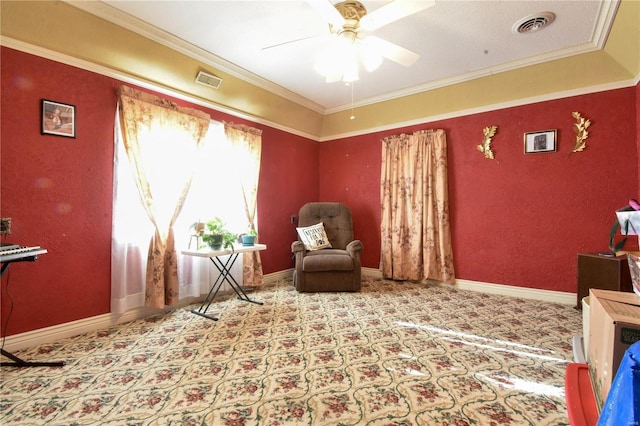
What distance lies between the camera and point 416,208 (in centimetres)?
412

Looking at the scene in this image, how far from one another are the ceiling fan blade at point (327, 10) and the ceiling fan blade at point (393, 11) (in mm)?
176

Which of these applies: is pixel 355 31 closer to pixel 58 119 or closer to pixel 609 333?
pixel 609 333

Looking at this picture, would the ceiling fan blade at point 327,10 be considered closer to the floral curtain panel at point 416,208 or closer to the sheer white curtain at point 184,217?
the sheer white curtain at point 184,217

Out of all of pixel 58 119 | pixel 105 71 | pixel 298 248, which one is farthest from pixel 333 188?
pixel 58 119

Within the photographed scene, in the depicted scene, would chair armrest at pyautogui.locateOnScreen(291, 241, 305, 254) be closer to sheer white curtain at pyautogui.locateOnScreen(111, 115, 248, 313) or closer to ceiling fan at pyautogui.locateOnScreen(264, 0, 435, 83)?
sheer white curtain at pyautogui.locateOnScreen(111, 115, 248, 313)

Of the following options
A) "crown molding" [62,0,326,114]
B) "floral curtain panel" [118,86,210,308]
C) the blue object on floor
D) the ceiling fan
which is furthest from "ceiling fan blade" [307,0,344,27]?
the blue object on floor

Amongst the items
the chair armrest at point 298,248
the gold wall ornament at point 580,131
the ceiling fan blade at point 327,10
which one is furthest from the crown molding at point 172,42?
the gold wall ornament at point 580,131

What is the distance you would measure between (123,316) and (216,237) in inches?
43.1

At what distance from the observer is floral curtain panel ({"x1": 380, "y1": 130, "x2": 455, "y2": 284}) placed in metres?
3.95

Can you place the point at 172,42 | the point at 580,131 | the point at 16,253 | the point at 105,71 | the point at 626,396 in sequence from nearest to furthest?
the point at 626,396
the point at 16,253
the point at 105,71
the point at 172,42
the point at 580,131

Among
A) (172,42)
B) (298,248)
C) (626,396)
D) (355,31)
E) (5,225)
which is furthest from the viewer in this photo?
(298,248)

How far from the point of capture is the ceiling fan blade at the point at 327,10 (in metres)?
1.83

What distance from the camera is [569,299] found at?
3.21m

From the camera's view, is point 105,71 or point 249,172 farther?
point 249,172
